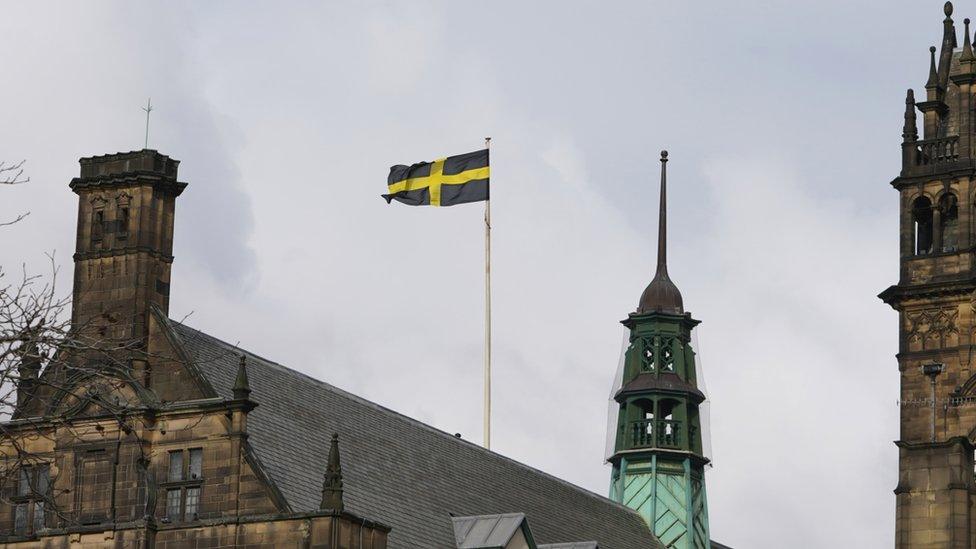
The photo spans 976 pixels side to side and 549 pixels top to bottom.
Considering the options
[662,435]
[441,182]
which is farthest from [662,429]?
[441,182]

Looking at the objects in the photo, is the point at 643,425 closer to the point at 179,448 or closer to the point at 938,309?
the point at 938,309

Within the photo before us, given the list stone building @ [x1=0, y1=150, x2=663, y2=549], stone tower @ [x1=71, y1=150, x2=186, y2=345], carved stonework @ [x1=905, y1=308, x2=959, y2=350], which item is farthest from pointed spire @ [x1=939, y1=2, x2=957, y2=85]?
stone tower @ [x1=71, y1=150, x2=186, y2=345]

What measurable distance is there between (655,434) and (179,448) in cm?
3739

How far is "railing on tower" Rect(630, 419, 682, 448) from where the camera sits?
98.3 m

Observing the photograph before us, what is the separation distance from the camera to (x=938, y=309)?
94500mm

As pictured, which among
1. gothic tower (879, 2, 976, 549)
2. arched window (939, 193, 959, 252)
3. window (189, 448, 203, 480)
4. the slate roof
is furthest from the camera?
arched window (939, 193, 959, 252)

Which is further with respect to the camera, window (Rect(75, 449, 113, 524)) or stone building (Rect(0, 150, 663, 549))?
window (Rect(75, 449, 113, 524))

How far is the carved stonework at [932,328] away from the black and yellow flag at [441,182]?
1966 cm

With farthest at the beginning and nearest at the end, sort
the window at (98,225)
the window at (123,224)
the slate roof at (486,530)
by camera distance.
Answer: the slate roof at (486,530) < the window at (98,225) < the window at (123,224)

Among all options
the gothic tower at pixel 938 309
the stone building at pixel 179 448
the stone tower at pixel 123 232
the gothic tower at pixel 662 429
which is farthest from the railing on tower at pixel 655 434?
the stone tower at pixel 123 232

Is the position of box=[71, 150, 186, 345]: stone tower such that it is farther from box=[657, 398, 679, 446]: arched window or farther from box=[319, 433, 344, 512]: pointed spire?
box=[657, 398, 679, 446]: arched window

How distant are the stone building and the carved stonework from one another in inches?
1018

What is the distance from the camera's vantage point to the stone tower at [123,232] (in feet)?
221

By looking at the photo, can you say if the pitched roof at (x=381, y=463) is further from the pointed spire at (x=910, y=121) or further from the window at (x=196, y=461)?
the pointed spire at (x=910, y=121)
